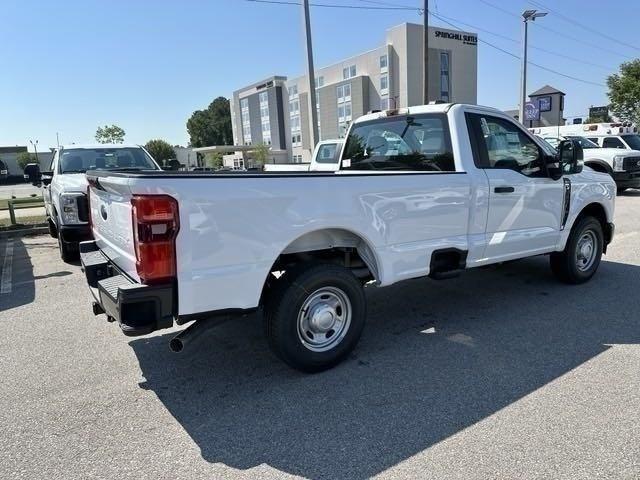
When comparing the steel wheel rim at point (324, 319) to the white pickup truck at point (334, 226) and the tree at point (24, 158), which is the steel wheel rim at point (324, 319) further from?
the tree at point (24, 158)

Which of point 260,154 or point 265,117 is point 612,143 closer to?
point 260,154

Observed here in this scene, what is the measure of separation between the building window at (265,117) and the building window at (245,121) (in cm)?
478

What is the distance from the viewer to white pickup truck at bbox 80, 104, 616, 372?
117 inches

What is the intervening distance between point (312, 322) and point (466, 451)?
4.61ft

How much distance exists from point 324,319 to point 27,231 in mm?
10374

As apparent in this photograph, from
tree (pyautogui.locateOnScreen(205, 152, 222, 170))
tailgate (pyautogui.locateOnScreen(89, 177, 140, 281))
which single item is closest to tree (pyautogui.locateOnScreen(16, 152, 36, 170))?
tree (pyautogui.locateOnScreen(205, 152, 222, 170))

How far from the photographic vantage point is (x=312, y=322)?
145 inches

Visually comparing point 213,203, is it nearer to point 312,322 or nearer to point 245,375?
point 312,322

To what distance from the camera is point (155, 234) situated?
2.88 metres

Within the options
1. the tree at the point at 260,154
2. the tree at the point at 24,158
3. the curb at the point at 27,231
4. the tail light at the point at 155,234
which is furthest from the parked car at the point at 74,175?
the tree at the point at 24,158

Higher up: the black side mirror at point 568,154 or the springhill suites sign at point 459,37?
the springhill suites sign at point 459,37

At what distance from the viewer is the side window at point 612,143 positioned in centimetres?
1744

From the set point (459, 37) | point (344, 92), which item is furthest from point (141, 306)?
point (459, 37)

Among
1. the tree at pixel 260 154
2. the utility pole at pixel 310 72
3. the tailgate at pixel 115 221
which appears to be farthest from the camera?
the tree at pixel 260 154
